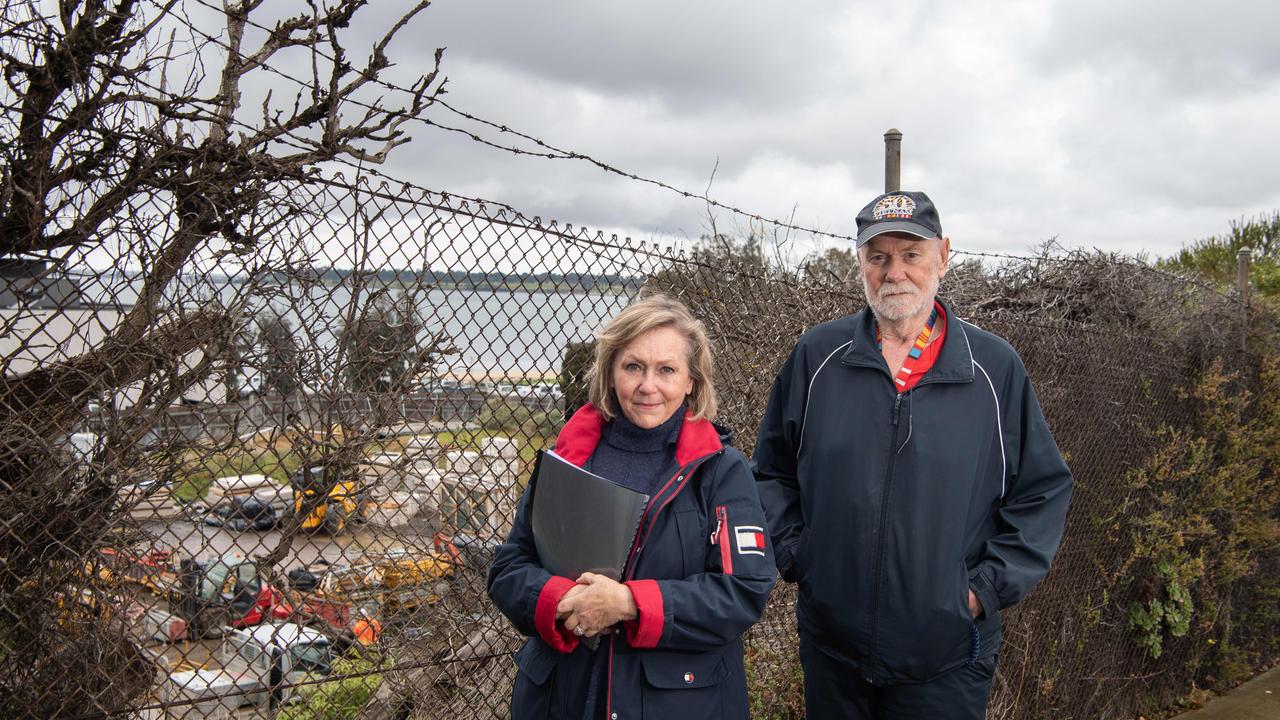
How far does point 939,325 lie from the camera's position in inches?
112

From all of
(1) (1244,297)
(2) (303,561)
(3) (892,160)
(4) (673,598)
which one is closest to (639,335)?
(4) (673,598)

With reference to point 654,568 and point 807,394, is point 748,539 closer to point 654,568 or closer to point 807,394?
point 654,568

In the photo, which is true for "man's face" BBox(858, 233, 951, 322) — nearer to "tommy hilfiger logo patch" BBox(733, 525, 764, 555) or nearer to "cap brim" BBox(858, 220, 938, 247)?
"cap brim" BBox(858, 220, 938, 247)

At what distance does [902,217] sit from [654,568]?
4.49 ft

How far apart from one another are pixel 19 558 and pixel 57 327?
21.6 inches

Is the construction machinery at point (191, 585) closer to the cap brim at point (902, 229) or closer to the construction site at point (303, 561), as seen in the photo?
the construction site at point (303, 561)

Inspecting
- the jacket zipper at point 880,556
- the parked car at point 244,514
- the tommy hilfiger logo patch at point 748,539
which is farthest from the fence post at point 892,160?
the parked car at point 244,514

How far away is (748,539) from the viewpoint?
7.16ft

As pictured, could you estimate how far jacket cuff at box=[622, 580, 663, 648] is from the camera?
200cm

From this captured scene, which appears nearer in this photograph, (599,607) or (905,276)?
(599,607)

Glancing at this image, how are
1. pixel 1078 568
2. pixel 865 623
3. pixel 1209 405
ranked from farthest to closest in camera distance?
pixel 1209 405 → pixel 1078 568 → pixel 865 623

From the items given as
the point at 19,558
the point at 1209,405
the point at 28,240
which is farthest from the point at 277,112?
the point at 1209,405

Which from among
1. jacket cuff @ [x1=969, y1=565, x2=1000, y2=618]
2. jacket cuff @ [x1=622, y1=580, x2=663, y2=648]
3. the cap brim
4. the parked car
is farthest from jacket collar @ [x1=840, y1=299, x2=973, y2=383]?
the parked car

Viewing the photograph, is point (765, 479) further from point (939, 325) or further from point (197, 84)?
point (197, 84)
